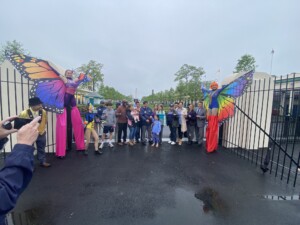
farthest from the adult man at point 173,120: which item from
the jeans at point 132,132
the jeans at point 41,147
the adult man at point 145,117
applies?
the jeans at point 41,147

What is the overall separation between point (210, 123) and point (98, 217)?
15.9ft

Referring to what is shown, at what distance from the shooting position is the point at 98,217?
2682mm

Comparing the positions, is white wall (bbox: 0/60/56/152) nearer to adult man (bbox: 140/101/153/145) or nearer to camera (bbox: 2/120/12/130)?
adult man (bbox: 140/101/153/145)

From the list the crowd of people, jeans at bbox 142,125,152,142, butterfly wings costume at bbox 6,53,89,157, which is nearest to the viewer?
butterfly wings costume at bbox 6,53,89,157

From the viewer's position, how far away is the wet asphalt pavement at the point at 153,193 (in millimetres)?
2691

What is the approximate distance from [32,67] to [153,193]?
14.5ft

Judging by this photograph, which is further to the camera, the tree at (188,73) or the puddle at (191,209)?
the tree at (188,73)

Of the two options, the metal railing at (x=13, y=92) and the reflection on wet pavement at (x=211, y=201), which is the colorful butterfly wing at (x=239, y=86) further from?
the metal railing at (x=13, y=92)

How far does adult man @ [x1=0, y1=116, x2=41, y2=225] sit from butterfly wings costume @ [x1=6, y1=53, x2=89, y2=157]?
3980 millimetres

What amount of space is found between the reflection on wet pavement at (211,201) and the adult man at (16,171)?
281 cm

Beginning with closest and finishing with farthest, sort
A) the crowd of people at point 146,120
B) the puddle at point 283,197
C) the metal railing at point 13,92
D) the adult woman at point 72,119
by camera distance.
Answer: the puddle at point 283,197 < the metal railing at point 13,92 < the adult woman at point 72,119 < the crowd of people at point 146,120

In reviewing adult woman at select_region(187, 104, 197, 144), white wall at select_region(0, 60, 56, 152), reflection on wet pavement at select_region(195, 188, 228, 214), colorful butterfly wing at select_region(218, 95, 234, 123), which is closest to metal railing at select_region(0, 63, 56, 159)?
white wall at select_region(0, 60, 56, 152)

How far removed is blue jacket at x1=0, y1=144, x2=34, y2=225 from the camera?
1.04 metres

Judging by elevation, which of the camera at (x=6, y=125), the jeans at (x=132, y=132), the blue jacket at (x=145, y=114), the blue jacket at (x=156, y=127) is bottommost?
the jeans at (x=132, y=132)
